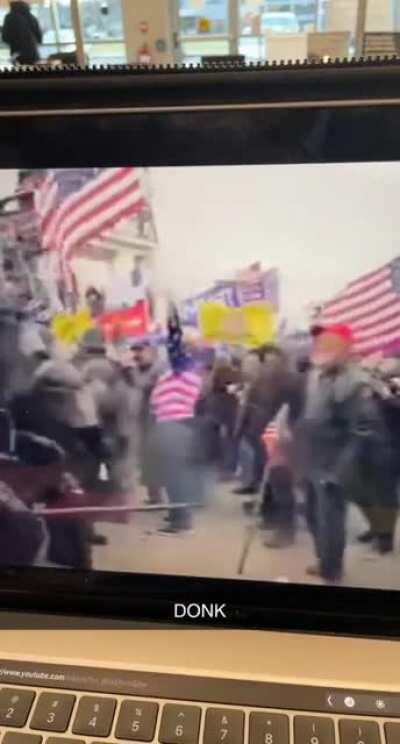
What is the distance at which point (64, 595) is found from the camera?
1.49 feet

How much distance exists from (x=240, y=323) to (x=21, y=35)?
125 inches

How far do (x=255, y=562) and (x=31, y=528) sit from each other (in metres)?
0.13

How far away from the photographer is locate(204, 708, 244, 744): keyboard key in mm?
388

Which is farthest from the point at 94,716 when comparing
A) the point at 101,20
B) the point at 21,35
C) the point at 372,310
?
the point at 101,20

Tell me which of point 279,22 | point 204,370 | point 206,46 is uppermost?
point 204,370

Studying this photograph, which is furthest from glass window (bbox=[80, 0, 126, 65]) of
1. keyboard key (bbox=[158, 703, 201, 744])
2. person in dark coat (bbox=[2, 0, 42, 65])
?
keyboard key (bbox=[158, 703, 201, 744])

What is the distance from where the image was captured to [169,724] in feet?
1.30

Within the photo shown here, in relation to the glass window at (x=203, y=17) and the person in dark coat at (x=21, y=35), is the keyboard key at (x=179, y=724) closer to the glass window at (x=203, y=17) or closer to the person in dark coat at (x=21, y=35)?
the person in dark coat at (x=21, y=35)

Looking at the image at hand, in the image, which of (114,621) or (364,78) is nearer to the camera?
(364,78)

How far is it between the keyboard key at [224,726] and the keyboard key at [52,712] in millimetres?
71

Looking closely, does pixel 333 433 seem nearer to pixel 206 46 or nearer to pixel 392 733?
pixel 392 733

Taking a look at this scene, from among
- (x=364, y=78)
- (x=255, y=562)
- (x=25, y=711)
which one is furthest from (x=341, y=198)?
(x=25, y=711)

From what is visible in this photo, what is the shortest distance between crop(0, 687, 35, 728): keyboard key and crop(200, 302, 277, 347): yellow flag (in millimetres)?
Answer: 209

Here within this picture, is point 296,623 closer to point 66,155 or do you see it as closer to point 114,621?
→ point 114,621
